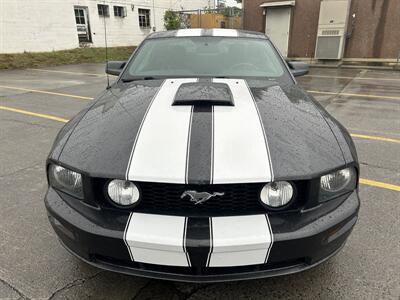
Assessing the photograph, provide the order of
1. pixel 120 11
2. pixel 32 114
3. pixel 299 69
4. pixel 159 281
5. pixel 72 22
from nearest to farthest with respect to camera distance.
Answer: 1. pixel 159 281
2. pixel 299 69
3. pixel 32 114
4. pixel 72 22
5. pixel 120 11

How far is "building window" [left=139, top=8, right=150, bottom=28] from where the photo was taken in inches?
910

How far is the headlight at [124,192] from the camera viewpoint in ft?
5.43

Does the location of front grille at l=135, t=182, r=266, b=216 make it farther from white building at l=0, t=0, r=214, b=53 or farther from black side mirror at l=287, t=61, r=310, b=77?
white building at l=0, t=0, r=214, b=53

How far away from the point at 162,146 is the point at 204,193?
342 millimetres

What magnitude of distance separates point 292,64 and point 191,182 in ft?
8.57

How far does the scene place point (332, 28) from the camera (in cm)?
1361

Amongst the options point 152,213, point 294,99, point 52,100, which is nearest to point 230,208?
point 152,213

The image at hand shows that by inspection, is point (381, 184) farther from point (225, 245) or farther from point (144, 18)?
point (144, 18)

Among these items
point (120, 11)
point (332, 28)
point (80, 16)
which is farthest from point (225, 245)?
point (120, 11)

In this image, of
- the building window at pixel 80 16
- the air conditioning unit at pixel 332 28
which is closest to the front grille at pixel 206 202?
the air conditioning unit at pixel 332 28

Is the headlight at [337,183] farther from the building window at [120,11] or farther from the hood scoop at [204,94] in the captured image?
the building window at [120,11]

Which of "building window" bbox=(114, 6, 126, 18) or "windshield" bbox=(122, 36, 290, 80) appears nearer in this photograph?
"windshield" bbox=(122, 36, 290, 80)

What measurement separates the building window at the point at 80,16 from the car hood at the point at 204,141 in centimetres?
1913

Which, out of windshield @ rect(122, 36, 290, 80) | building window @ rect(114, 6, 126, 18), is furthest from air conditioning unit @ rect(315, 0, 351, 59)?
building window @ rect(114, 6, 126, 18)
